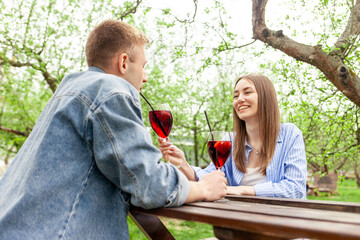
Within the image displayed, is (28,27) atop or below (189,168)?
atop

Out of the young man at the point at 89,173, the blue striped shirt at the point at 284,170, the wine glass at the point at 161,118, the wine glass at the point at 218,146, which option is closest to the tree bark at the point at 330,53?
the blue striped shirt at the point at 284,170

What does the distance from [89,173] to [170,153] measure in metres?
0.90

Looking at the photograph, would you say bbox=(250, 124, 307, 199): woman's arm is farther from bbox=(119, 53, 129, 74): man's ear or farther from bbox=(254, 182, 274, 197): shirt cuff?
bbox=(119, 53, 129, 74): man's ear

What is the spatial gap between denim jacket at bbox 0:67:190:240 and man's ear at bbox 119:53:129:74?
350 mm

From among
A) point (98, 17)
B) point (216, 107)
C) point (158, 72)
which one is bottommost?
point (216, 107)

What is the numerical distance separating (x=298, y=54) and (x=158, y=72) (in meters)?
5.47

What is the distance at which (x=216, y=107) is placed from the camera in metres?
12.0

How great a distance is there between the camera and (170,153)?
2268mm

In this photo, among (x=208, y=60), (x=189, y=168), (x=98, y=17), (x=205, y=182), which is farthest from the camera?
(x=98, y=17)

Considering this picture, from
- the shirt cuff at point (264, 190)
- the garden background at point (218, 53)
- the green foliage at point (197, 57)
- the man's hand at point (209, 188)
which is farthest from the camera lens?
the green foliage at point (197, 57)

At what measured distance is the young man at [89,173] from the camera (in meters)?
1.33

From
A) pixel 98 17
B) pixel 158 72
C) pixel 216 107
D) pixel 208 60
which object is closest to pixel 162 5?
pixel 208 60

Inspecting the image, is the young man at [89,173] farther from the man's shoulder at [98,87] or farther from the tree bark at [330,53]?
the tree bark at [330,53]

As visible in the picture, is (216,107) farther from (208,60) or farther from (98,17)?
(208,60)
